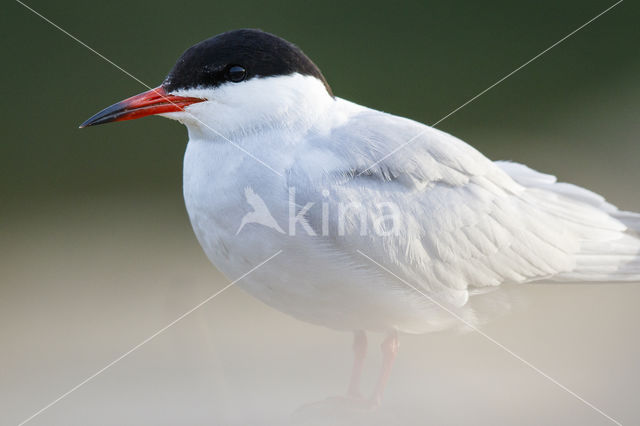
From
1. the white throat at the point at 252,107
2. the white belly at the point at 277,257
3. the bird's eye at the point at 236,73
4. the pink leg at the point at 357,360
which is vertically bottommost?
the pink leg at the point at 357,360

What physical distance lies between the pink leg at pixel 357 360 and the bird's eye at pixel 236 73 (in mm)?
946

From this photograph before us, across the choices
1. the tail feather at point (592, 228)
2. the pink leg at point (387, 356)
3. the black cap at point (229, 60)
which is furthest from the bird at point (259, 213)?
the tail feather at point (592, 228)

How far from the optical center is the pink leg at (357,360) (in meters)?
2.50

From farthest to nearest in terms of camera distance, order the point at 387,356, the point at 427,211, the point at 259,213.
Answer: the point at 387,356
the point at 427,211
the point at 259,213

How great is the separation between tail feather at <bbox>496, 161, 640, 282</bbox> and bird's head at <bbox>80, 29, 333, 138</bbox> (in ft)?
2.89

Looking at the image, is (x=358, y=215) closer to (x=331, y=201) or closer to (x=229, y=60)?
(x=331, y=201)

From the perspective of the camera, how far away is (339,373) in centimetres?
286

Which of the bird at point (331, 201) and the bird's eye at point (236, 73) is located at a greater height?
the bird's eye at point (236, 73)

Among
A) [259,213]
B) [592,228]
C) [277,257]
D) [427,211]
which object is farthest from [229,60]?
[592,228]

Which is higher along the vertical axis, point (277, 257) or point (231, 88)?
point (231, 88)

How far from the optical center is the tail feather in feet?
7.91

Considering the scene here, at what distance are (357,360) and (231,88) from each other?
980 mm

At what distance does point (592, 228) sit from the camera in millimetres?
2488

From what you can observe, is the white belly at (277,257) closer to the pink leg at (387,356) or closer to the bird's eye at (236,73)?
the bird's eye at (236,73)
